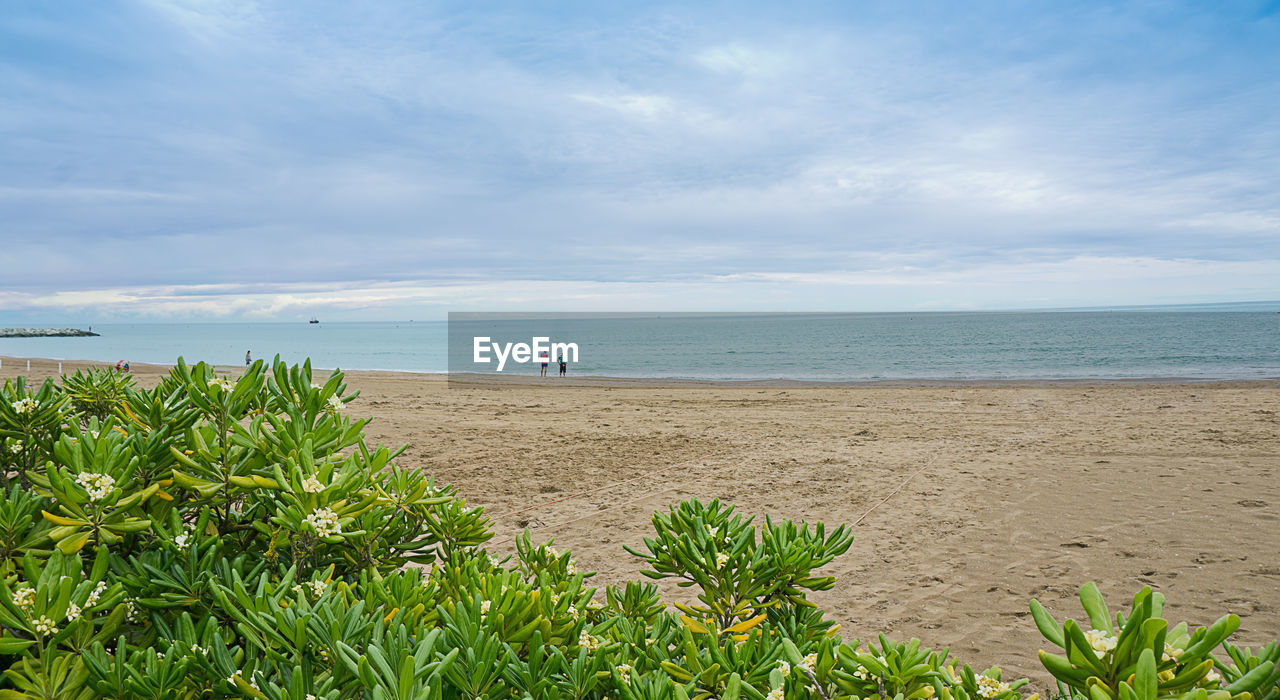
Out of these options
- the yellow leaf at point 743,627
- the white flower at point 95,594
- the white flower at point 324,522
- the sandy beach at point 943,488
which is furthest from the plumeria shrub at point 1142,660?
the sandy beach at point 943,488

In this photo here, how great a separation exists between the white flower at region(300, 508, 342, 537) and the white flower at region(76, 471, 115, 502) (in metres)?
0.46

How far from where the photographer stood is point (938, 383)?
24188mm

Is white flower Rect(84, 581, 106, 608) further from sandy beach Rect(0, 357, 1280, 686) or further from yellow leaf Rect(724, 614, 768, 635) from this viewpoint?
sandy beach Rect(0, 357, 1280, 686)

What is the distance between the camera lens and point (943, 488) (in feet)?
28.0

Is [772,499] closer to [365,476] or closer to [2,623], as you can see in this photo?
[365,476]

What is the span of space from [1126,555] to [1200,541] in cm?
91

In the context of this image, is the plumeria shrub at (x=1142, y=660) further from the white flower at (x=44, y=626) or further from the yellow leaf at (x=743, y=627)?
the white flower at (x=44, y=626)

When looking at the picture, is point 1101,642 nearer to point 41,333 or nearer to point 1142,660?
point 1142,660

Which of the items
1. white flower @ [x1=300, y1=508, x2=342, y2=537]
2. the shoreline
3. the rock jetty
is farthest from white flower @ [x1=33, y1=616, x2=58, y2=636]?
the rock jetty

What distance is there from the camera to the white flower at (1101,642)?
38.4 inches

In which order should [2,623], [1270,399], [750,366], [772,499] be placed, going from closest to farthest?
[2,623] < [772,499] < [1270,399] < [750,366]

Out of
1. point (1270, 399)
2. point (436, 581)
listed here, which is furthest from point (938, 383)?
point (436, 581)

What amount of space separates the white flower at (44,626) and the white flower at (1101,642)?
70.2 inches

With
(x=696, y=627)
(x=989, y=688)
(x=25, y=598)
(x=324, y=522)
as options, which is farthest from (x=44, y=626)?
(x=989, y=688)
